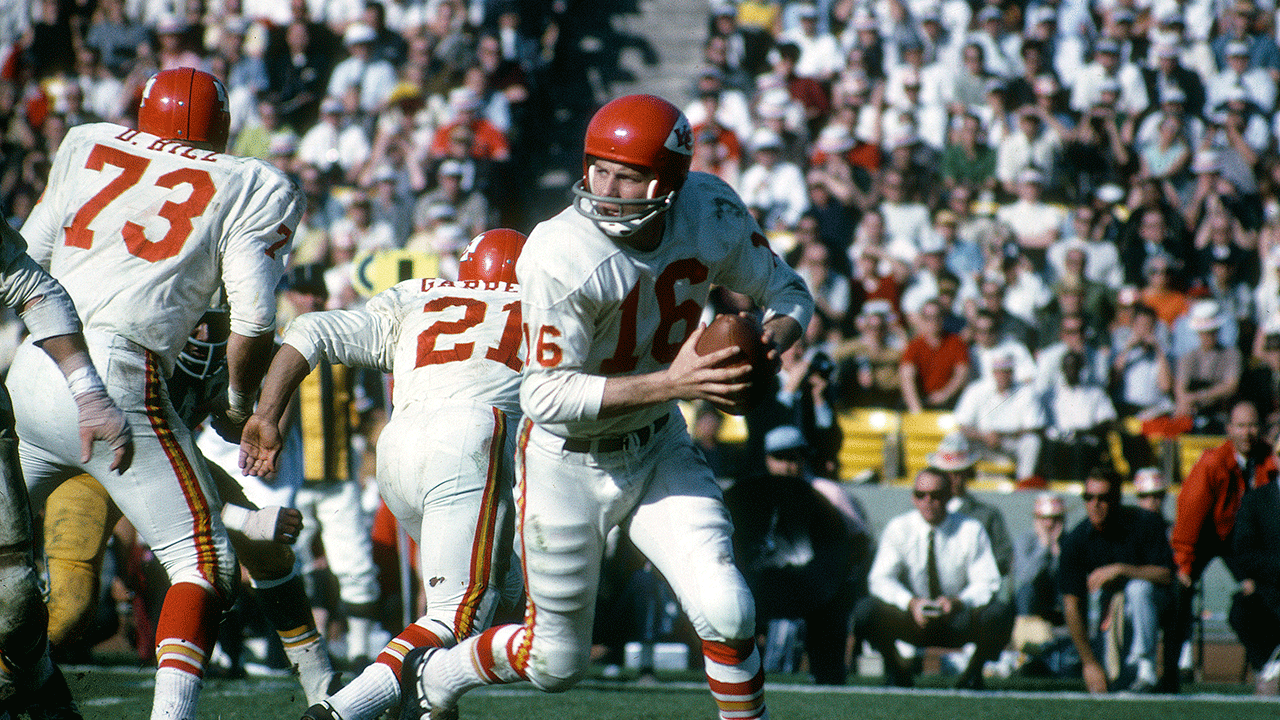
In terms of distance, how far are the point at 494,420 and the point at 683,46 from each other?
32.1ft

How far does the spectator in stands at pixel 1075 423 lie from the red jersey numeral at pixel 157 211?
6.18m

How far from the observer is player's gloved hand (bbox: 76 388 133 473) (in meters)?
3.70

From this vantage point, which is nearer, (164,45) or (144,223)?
(144,223)

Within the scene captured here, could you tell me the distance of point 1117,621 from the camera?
734 centimetres

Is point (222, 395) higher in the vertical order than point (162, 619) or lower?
higher

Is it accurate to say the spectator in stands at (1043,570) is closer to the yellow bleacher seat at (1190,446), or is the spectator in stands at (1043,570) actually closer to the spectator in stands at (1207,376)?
the yellow bleacher seat at (1190,446)

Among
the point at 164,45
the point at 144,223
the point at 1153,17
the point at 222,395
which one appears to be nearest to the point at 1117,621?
the point at 222,395

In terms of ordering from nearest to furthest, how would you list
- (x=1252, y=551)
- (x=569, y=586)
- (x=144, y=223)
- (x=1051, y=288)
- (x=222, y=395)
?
(x=569, y=586) < (x=144, y=223) < (x=222, y=395) < (x=1252, y=551) < (x=1051, y=288)

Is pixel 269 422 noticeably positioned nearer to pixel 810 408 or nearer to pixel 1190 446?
pixel 810 408

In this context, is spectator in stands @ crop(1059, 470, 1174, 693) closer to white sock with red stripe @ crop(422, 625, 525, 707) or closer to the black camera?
the black camera

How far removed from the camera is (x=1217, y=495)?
7.56m

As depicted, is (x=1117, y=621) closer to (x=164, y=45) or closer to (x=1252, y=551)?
(x=1252, y=551)

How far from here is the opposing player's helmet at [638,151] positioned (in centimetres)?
Answer: 352

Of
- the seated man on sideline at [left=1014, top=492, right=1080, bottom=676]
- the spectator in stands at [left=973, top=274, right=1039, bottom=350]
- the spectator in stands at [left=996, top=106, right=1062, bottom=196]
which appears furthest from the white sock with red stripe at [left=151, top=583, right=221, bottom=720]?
the spectator in stands at [left=996, top=106, right=1062, bottom=196]
